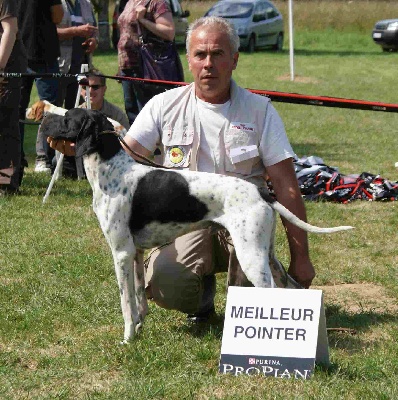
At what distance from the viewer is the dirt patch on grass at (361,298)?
193 inches

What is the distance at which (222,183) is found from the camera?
12.7ft

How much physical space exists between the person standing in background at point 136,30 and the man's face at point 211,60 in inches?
166

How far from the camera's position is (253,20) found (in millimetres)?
26766

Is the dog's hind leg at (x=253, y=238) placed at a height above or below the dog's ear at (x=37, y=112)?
above

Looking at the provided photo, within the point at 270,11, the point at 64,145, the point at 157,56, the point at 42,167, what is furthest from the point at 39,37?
the point at 270,11

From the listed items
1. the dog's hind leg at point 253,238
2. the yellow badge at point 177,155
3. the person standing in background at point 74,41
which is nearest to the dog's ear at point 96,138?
the yellow badge at point 177,155

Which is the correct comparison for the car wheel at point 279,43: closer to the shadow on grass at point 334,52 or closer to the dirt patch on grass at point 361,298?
the shadow on grass at point 334,52

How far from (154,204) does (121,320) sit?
0.91m

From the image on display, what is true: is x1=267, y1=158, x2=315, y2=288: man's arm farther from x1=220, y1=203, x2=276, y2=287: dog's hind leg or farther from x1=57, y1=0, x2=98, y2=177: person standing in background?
x1=57, y1=0, x2=98, y2=177: person standing in background

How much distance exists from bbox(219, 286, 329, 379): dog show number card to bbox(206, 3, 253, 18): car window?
23653 mm

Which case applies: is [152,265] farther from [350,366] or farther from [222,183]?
[350,366]

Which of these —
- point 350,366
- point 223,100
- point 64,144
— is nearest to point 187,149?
point 223,100

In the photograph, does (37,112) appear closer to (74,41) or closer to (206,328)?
(74,41)

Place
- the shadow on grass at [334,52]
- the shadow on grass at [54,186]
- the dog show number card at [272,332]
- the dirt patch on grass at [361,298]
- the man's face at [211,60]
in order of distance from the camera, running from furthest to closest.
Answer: the shadow on grass at [334,52] → the shadow on grass at [54,186] → the dirt patch on grass at [361,298] → the man's face at [211,60] → the dog show number card at [272,332]
